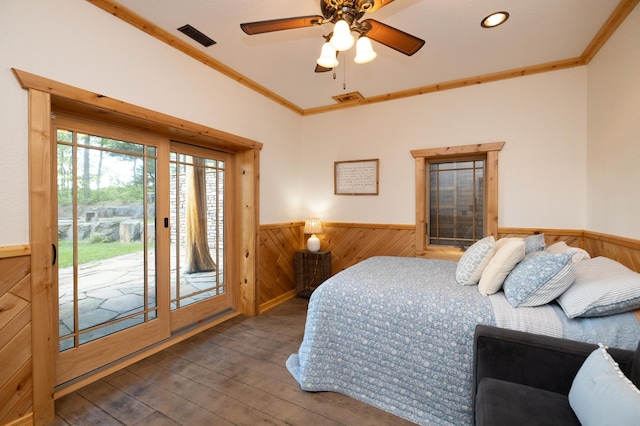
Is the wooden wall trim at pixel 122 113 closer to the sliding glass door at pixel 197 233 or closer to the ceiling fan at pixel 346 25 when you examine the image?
the sliding glass door at pixel 197 233

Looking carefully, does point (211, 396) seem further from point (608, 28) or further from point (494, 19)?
point (608, 28)

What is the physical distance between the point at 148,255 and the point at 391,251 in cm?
277

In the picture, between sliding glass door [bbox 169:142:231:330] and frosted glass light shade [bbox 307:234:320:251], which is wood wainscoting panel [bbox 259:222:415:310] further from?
sliding glass door [bbox 169:142:231:330]

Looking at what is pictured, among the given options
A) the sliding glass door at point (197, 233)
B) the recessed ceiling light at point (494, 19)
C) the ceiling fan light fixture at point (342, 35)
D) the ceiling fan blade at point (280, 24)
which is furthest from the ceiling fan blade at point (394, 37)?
the sliding glass door at point (197, 233)

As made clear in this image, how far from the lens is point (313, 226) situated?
397 centimetres

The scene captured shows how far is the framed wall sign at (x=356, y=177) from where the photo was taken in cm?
385

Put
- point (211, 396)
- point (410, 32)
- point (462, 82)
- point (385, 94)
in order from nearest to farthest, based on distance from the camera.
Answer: point (211, 396) → point (410, 32) → point (462, 82) → point (385, 94)

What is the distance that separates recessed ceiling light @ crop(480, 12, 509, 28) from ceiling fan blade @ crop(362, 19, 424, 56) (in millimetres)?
862

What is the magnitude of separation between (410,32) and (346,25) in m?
1.10

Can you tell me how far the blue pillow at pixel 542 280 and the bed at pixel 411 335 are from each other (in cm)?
5

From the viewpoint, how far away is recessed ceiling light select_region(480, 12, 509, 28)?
2.14 meters

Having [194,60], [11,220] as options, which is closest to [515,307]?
[11,220]

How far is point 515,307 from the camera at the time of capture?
1596 millimetres

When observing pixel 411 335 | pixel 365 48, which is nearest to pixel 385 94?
pixel 365 48
